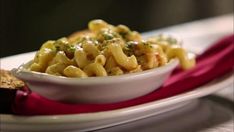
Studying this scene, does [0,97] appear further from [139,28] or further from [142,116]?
[139,28]

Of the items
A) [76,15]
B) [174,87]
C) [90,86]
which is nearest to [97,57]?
[90,86]

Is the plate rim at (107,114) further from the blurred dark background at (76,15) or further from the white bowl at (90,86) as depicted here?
the blurred dark background at (76,15)

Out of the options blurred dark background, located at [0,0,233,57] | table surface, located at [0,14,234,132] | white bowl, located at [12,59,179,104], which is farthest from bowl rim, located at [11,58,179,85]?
blurred dark background, located at [0,0,233,57]

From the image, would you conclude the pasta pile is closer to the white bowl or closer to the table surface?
the white bowl

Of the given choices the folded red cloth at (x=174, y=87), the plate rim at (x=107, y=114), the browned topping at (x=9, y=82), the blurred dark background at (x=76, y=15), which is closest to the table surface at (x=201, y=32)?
the folded red cloth at (x=174, y=87)

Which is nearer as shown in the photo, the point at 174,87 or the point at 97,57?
the point at 97,57

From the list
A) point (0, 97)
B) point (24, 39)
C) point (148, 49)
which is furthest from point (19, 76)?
point (24, 39)

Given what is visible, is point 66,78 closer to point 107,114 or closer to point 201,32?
point 107,114
